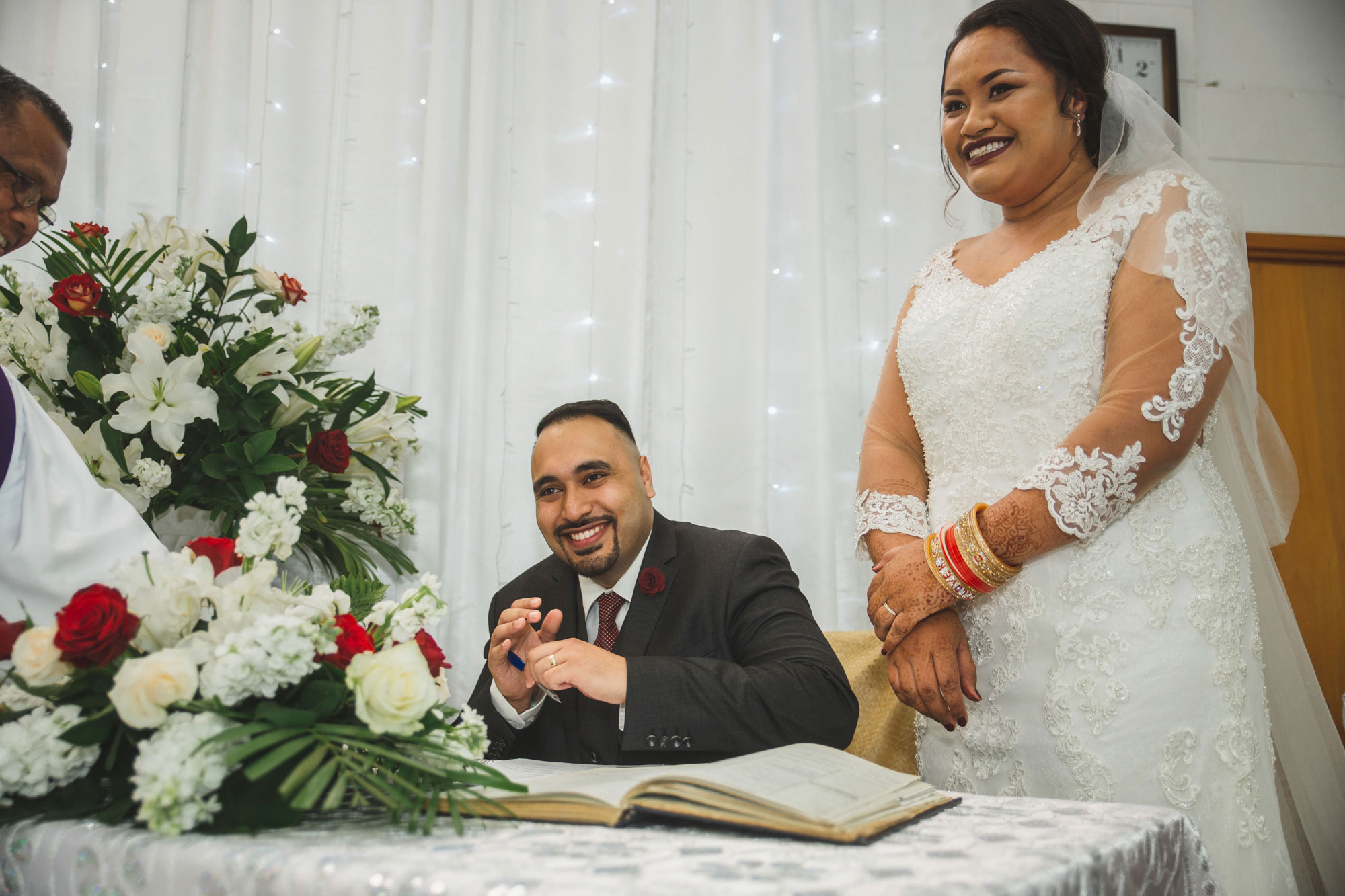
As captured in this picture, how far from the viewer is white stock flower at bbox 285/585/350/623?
3.25 ft

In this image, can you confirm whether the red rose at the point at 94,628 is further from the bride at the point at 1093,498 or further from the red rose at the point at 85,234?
the red rose at the point at 85,234

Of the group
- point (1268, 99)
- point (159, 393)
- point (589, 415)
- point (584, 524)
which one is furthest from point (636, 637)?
point (1268, 99)

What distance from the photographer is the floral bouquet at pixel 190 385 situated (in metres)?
1.98

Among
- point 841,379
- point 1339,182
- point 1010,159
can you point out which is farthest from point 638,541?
point 1339,182

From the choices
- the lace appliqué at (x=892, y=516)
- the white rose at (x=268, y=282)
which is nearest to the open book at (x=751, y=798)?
the lace appliqué at (x=892, y=516)

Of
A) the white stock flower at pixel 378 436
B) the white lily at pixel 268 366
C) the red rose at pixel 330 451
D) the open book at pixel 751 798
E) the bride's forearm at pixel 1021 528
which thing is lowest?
the open book at pixel 751 798

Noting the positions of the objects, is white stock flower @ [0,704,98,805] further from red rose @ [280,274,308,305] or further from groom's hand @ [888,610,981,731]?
red rose @ [280,274,308,305]

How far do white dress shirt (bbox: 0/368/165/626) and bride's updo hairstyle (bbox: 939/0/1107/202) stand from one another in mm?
1739

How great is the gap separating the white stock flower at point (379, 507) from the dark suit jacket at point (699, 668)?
41 cm

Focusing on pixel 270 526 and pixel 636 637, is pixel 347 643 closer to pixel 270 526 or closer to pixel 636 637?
pixel 270 526

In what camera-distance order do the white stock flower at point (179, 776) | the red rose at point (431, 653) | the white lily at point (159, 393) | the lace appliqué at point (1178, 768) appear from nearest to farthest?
the white stock flower at point (179, 776)
the red rose at point (431, 653)
the lace appliqué at point (1178, 768)
the white lily at point (159, 393)

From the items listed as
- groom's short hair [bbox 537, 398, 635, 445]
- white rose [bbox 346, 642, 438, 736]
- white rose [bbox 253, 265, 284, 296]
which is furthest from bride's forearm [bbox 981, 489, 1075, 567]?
white rose [bbox 253, 265, 284, 296]

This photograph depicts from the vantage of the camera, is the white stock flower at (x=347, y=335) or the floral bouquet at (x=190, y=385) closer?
the floral bouquet at (x=190, y=385)

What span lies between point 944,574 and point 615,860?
3.31ft
